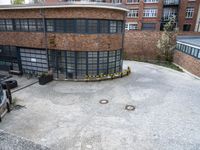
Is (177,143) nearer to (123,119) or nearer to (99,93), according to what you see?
(123,119)

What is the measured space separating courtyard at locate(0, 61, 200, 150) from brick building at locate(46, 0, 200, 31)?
890 inches

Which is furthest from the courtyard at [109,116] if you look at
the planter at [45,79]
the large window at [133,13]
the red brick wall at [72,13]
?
the large window at [133,13]

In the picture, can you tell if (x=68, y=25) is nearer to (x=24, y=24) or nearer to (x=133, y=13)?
(x=24, y=24)

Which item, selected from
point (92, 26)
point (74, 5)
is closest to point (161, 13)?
point (92, 26)

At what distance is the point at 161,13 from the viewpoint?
116ft

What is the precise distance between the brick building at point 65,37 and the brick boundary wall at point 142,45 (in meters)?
10.6

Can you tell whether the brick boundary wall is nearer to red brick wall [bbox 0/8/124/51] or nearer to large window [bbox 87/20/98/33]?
red brick wall [bbox 0/8/124/51]

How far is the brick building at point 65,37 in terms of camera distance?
16466mm

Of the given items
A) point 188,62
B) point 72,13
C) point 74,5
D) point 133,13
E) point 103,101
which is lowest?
point 103,101

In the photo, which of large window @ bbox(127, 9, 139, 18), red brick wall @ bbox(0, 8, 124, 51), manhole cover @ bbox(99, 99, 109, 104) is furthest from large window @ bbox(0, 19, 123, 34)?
large window @ bbox(127, 9, 139, 18)

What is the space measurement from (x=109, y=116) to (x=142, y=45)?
20.9 meters

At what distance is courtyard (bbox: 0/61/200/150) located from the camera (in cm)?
886

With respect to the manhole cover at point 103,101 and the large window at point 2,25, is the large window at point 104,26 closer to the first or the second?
the manhole cover at point 103,101

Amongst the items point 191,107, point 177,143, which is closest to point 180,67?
point 191,107
